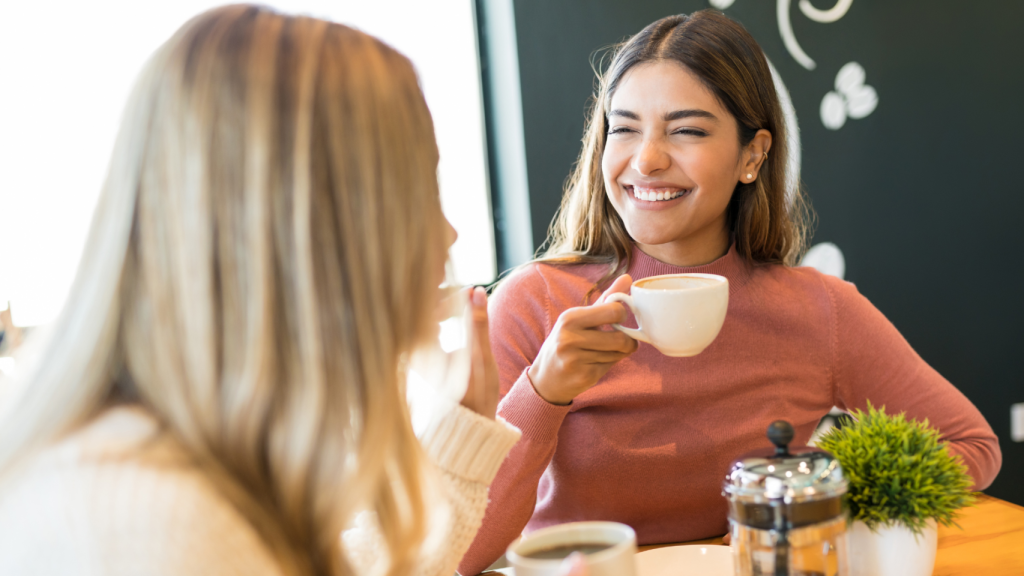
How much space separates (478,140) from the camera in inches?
96.8

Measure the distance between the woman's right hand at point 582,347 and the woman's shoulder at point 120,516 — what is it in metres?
0.55

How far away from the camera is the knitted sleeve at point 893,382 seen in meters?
1.30

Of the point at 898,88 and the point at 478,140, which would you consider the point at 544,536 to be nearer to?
the point at 478,140

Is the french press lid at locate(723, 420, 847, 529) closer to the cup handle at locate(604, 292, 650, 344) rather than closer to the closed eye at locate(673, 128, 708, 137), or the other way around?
the cup handle at locate(604, 292, 650, 344)

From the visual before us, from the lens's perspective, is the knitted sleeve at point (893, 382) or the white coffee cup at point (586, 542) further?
the knitted sleeve at point (893, 382)

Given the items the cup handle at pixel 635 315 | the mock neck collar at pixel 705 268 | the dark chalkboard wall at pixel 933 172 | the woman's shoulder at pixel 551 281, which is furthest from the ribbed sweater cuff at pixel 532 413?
the dark chalkboard wall at pixel 933 172

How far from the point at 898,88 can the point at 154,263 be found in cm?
271

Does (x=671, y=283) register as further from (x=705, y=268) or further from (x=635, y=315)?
(x=705, y=268)

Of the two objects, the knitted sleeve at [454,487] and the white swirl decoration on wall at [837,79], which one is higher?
the white swirl decoration on wall at [837,79]

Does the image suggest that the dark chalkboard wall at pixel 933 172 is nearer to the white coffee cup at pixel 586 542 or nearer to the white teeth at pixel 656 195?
the white teeth at pixel 656 195

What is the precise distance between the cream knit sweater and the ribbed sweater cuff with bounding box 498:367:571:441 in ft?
1.94

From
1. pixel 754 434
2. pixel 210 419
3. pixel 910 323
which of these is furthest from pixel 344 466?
pixel 910 323

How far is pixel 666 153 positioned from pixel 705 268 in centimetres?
23

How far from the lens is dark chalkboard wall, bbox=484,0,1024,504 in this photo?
261 cm
